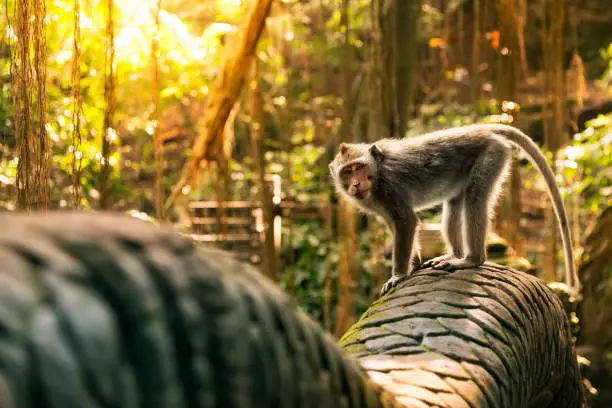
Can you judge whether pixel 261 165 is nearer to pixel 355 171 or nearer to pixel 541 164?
pixel 355 171

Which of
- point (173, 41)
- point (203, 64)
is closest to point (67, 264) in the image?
point (173, 41)

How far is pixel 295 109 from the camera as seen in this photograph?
12.1 m

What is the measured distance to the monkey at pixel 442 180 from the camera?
344cm

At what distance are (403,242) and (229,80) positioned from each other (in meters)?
2.02

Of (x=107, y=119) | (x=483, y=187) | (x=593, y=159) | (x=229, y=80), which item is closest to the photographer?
(x=107, y=119)

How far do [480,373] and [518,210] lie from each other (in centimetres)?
558

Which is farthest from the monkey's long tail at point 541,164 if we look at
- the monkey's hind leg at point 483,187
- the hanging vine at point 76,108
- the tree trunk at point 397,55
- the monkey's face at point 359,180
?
the hanging vine at point 76,108

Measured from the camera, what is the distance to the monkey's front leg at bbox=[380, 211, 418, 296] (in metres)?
3.53

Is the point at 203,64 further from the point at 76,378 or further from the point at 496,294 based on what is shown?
the point at 76,378

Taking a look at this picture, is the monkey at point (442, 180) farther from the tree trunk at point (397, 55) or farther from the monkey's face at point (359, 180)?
the tree trunk at point (397, 55)

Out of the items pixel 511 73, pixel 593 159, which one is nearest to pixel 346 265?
pixel 511 73

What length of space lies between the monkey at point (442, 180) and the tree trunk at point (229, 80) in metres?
1.24

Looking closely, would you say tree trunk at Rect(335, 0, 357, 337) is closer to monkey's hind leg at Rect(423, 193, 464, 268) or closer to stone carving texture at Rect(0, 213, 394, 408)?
monkey's hind leg at Rect(423, 193, 464, 268)

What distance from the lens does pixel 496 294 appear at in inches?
65.4
